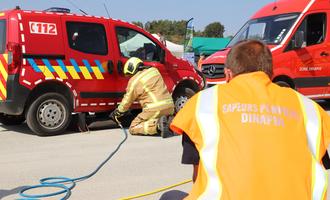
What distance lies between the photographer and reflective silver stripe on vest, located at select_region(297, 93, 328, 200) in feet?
6.64

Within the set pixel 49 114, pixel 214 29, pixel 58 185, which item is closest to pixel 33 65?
pixel 49 114

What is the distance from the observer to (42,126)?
7.64m

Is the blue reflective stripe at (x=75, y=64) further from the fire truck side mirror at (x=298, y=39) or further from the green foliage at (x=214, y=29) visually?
the green foliage at (x=214, y=29)

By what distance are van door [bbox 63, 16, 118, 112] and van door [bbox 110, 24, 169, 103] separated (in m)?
0.19

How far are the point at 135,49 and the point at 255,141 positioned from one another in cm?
710

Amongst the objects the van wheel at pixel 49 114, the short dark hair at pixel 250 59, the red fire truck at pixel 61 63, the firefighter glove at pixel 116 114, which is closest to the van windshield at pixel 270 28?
the red fire truck at pixel 61 63

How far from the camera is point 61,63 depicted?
7789mm

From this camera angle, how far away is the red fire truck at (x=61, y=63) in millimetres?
7375

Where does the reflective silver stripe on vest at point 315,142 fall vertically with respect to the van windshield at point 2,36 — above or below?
below

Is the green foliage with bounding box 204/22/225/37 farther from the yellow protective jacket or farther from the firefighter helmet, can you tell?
the yellow protective jacket

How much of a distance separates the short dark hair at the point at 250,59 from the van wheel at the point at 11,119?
7378 mm

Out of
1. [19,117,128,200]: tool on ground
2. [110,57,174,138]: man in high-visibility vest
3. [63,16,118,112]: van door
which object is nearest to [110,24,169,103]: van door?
[63,16,118,112]: van door

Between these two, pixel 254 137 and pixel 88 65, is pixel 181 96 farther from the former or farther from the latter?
pixel 254 137

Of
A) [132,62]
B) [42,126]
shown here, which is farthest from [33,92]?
[132,62]
